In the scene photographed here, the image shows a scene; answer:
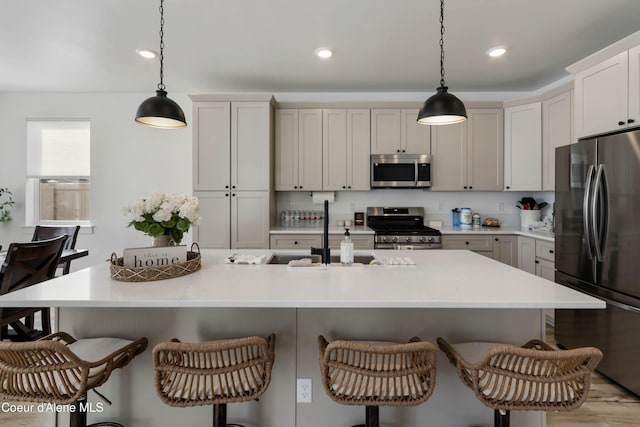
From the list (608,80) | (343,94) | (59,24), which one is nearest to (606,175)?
(608,80)

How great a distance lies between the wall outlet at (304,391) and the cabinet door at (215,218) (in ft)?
7.87

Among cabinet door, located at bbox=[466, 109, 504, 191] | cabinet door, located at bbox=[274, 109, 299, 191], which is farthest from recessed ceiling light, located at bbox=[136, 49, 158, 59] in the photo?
cabinet door, located at bbox=[466, 109, 504, 191]

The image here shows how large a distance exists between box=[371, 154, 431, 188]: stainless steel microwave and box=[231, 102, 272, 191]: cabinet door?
52.4 inches

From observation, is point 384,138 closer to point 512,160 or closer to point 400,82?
point 400,82

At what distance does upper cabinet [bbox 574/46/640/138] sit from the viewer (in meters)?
2.18

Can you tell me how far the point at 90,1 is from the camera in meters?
2.31

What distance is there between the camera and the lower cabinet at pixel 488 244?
3.63m

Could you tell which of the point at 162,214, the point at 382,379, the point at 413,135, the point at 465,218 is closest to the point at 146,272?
the point at 162,214

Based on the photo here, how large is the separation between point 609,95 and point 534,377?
2.34 meters

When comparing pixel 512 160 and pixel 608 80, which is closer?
pixel 608 80

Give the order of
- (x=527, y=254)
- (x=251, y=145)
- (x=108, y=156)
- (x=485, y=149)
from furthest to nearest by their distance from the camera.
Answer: (x=108, y=156) < (x=485, y=149) < (x=251, y=145) < (x=527, y=254)

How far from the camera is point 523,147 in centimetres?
377

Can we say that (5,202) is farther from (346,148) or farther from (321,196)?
(346,148)

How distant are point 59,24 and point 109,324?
2.60 meters
